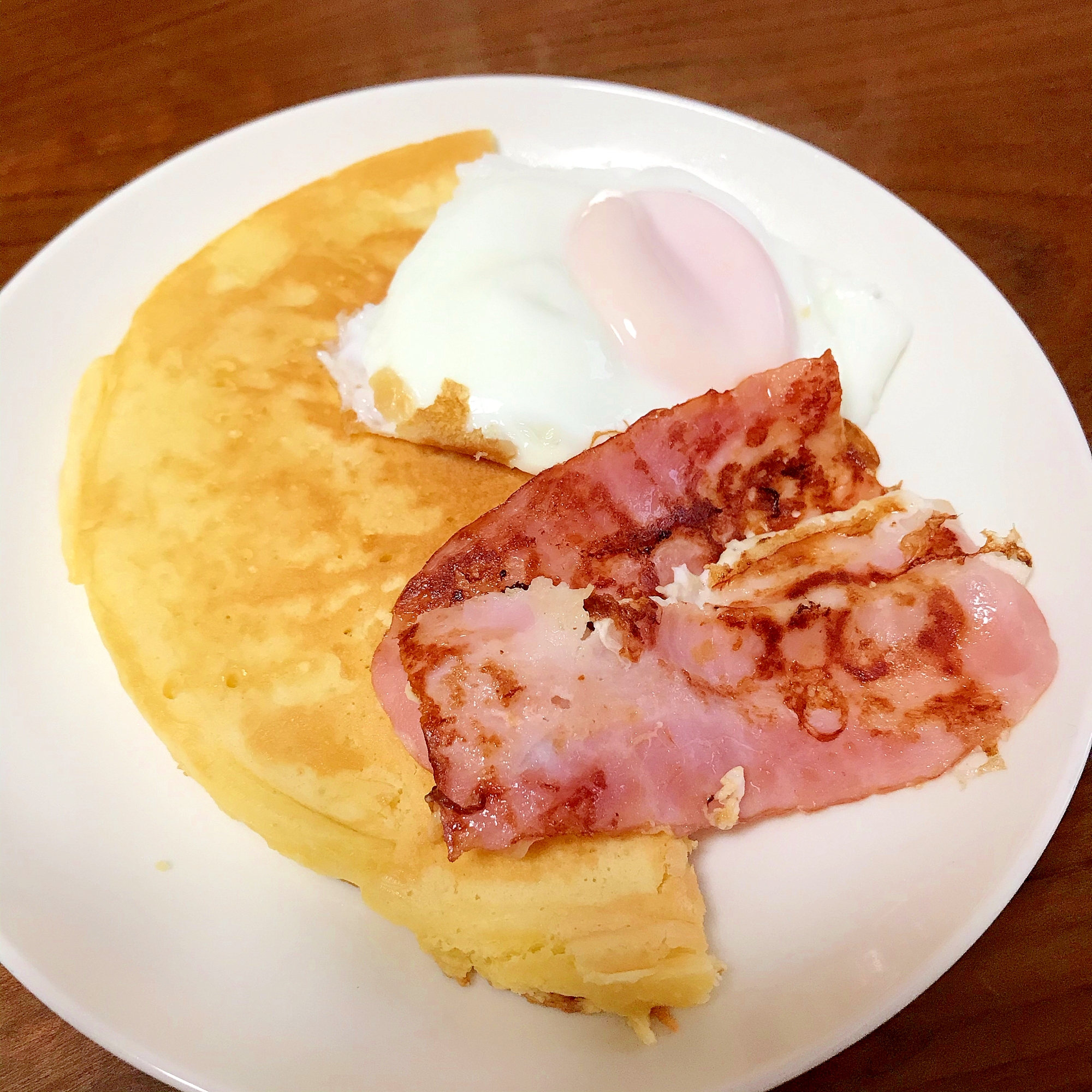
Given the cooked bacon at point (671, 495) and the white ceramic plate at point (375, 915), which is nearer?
the white ceramic plate at point (375, 915)

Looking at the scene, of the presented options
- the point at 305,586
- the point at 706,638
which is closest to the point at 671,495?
the point at 706,638

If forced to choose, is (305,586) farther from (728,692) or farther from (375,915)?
(728,692)

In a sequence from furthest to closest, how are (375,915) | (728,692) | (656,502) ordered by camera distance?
(656,502) < (728,692) < (375,915)

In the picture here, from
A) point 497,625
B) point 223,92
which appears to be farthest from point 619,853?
point 223,92

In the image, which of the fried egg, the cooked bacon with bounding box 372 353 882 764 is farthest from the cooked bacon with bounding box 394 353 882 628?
the fried egg

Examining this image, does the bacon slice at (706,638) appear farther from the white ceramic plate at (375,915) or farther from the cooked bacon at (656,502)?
the white ceramic plate at (375,915)

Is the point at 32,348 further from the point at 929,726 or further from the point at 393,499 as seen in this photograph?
the point at 929,726

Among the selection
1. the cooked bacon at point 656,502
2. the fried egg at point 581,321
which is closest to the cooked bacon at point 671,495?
the cooked bacon at point 656,502
